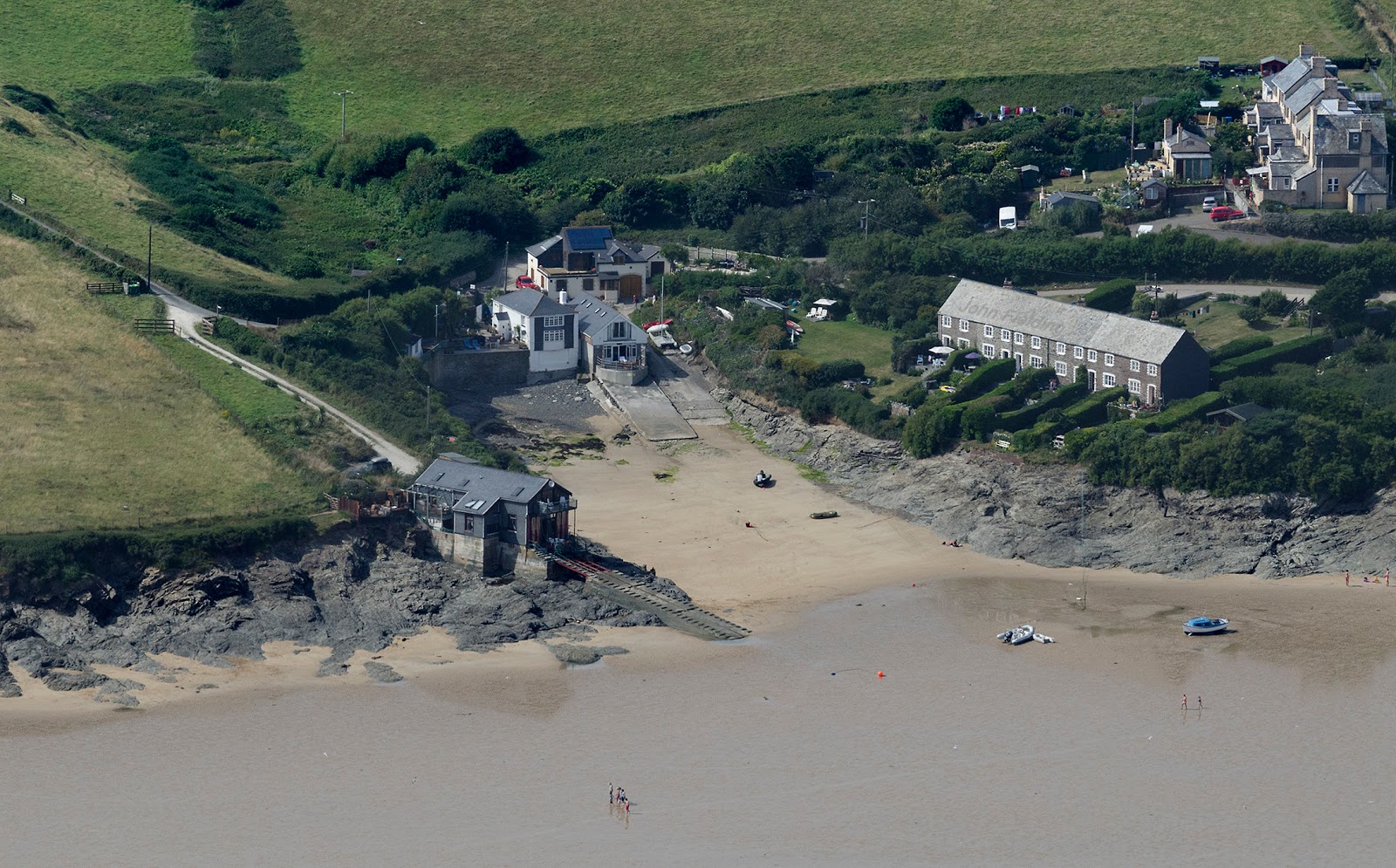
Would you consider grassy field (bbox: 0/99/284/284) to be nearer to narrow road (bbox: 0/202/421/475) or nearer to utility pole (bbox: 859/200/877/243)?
narrow road (bbox: 0/202/421/475)

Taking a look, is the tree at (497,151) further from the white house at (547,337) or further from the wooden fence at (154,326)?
the wooden fence at (154,326)

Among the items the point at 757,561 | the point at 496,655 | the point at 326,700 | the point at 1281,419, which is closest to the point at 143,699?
the point at 326,700

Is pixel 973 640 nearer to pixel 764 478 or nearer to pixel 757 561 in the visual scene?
pixel 757 561

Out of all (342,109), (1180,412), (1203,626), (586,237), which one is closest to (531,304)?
(586,237)

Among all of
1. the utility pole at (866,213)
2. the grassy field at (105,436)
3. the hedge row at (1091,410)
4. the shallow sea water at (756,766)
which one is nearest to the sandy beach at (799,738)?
the shallow sea water at (756,766)

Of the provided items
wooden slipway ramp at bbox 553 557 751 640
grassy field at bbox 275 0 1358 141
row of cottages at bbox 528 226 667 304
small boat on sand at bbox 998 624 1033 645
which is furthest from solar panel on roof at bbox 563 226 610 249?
small boat on sand at bbox 998 624 1033 645

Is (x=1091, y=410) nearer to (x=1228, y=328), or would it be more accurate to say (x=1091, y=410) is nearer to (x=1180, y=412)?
(x=1180, y=412)
